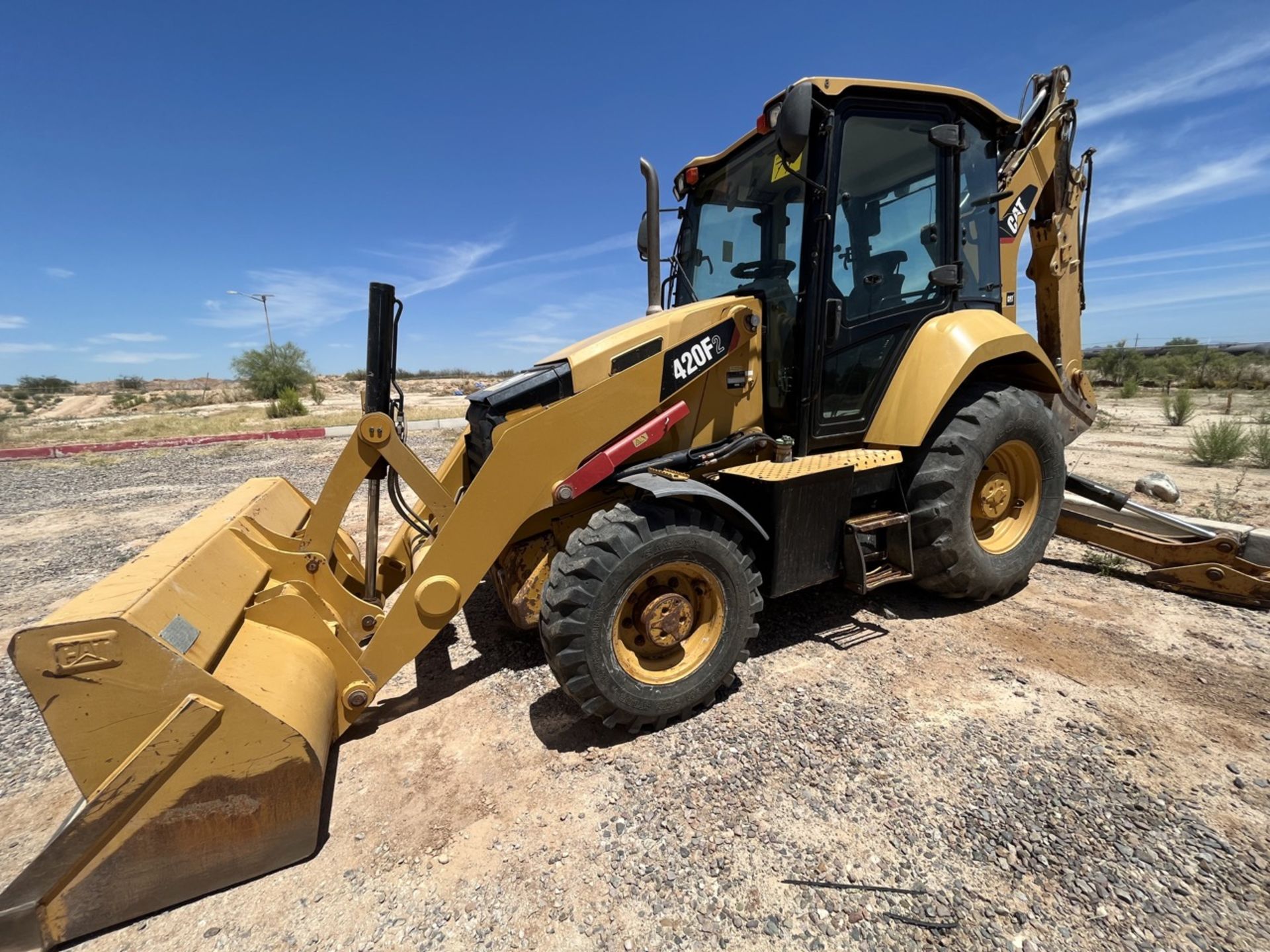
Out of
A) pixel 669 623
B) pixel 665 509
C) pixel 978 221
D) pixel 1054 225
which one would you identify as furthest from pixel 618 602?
pixel 1054 225

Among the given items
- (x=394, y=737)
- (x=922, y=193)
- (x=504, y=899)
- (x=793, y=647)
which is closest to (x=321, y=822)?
(x=394, y=737)

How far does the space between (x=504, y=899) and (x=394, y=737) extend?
1.11 meters

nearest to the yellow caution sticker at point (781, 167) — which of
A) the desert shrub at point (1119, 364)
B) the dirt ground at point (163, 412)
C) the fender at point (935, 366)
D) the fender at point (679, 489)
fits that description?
the fender at point (935, 366)

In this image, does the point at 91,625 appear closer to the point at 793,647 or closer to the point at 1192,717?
the point at 793,647

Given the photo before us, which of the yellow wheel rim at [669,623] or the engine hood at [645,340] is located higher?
the engine hood at [645,340]

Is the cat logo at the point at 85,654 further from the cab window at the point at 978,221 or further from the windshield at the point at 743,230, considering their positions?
the cab window at the point at 978,221

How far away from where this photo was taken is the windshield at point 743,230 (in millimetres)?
3344

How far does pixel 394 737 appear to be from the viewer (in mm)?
2719

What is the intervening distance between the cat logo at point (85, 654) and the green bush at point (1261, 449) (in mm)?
11644

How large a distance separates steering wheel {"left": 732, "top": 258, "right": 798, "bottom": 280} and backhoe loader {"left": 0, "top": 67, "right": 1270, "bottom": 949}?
0.06 ft

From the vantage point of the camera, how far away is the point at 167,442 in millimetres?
14367

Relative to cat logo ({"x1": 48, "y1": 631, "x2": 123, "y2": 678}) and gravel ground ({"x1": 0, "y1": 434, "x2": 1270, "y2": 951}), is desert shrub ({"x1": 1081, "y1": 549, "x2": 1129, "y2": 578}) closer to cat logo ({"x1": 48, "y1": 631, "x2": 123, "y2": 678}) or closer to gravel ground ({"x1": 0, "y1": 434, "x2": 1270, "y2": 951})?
gravel ground ({"x1": 0, "y1": 434, "x2": 1270, "y2": 951})

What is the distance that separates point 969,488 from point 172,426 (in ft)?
74.3

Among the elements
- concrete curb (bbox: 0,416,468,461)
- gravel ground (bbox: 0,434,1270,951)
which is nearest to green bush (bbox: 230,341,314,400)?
concrete curb (bbox: 0,416,468,461)
